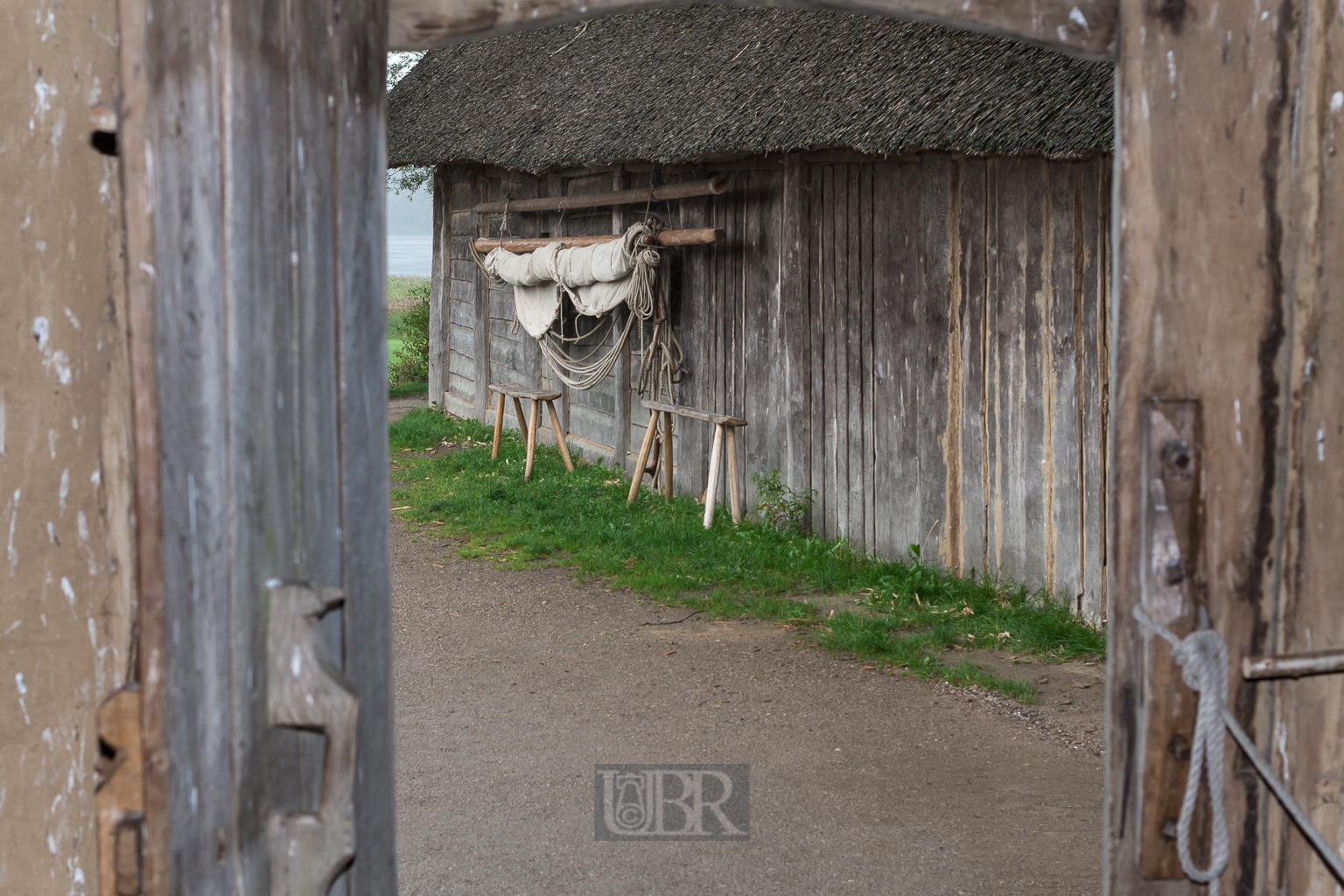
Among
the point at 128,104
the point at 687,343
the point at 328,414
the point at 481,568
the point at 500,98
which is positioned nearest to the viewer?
the point at 128,104

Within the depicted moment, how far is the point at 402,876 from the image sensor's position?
148 inches

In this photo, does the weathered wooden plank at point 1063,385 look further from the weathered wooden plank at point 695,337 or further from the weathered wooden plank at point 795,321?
the weathered wooden plank at point 695,337

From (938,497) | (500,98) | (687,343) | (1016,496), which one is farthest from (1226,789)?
(500,98)

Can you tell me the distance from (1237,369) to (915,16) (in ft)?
1.82

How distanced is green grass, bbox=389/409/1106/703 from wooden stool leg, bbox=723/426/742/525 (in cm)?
9

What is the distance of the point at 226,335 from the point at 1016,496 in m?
5.64

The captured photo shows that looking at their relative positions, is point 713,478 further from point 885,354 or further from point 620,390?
point 620,390

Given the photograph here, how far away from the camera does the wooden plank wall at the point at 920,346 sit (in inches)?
237

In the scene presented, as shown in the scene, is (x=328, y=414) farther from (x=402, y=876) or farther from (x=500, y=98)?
(x=500, y=98)

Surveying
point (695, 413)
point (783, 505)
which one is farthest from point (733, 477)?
point (695, 413)

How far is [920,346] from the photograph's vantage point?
6.96 metres

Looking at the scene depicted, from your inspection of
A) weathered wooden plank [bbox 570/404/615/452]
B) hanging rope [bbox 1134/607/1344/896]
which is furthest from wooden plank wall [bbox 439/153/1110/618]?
hanging rope [bbox 1134/607/1344/896]

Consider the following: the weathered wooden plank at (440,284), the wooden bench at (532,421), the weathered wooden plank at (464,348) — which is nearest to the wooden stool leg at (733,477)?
the wooden bench at (532,421)

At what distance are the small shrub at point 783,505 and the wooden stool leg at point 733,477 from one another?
0.16 meters
